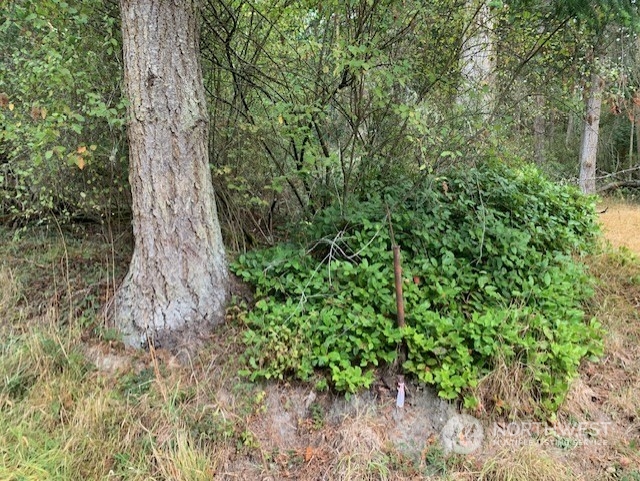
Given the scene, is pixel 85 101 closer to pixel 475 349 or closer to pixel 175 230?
pixel 175 230

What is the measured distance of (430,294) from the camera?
110 inches

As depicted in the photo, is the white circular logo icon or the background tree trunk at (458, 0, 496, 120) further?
the background tree trunk at (458, 0, 496, 120)

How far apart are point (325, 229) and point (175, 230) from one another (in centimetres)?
112

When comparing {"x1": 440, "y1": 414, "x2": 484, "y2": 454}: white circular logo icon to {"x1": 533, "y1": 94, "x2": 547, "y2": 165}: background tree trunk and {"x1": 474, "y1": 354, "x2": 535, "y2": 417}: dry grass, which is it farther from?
{"x1": 533, "y1": 94, "x2": 547, "y2": 165}: background tree trunk

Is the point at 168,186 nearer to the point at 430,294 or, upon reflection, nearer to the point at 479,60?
the point at 430,294

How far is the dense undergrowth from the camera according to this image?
2.41 meters

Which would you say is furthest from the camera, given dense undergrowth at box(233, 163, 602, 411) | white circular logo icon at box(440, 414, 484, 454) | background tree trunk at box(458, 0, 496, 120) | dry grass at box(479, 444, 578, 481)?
background tree trunk at box(458, 0, 496, 120)

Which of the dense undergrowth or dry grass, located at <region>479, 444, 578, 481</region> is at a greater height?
the dense undergrowth

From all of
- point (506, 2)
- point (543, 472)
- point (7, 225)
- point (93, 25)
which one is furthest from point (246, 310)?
point (7, 225)

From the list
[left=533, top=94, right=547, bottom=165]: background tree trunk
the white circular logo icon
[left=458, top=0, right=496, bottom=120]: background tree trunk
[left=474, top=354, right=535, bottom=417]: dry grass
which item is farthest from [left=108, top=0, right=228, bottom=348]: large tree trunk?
[left=533, top=94, right=547, bottom=165]: background tree trunk

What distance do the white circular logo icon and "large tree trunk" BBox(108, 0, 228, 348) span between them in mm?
1552

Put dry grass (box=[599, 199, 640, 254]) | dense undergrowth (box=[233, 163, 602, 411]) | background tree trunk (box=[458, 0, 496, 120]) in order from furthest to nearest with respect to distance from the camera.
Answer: dry grass (box=[599, 199, 640, 254]) < background tree trunk (box=[458, 0, 496, 120]) < dense undergrowth (box=[233, 163, 602, 411])

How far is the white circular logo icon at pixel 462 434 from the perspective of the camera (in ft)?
7.38

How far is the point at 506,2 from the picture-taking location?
9.37 ft
